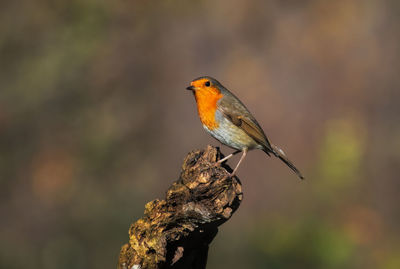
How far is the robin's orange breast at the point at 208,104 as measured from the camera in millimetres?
4520

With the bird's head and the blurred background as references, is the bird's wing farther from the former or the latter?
the blurred background

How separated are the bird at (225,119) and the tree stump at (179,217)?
1.39 m

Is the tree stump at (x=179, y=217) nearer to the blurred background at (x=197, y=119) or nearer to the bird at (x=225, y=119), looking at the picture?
the bird at (x=225, y=119)

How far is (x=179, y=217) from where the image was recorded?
9.94 ft

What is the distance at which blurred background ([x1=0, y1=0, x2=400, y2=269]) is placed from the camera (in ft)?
22.4

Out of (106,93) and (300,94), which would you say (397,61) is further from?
(106,93)

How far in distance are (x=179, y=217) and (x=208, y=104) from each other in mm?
1703

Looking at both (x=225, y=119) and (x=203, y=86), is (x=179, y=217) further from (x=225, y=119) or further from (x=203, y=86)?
(x=203, y=86)

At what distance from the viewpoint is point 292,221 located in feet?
22.2

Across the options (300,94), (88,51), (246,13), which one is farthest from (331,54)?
(88,51)

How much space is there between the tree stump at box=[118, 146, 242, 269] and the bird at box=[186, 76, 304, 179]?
1.39 m

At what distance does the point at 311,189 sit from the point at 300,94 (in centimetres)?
179

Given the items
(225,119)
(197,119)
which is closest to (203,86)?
(225,119)

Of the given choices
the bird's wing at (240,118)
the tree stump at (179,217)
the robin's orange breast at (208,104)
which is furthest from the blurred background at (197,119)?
the tree stump at (179,217)
